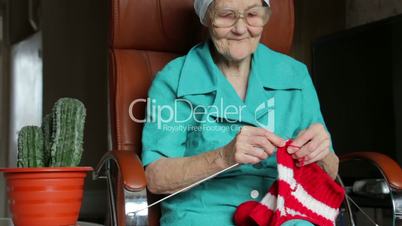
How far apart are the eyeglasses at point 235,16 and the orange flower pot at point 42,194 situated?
1.72ft

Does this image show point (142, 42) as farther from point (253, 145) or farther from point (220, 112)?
point (253, 145)

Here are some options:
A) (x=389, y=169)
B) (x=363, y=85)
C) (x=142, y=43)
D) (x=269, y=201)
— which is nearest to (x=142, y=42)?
(x=142, y=43)

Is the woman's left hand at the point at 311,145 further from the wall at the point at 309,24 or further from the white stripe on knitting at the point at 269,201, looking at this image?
the wall at the point at 309,24

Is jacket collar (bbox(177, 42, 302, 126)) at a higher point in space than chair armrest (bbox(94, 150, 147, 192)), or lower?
higher

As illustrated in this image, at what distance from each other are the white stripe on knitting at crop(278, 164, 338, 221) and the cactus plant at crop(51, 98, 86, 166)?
24.2 inches

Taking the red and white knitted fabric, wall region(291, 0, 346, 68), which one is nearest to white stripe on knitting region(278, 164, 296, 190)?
the red and white knitted fabric

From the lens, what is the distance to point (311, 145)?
4.22 feet

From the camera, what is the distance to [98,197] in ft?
13.1

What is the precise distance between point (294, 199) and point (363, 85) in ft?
4.10

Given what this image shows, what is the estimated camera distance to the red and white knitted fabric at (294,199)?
1.28 m

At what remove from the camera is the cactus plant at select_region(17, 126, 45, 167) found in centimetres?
158

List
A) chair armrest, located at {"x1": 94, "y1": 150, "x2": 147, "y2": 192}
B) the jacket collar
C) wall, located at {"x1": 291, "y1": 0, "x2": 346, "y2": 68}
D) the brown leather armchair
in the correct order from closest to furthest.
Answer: chair armrest, located at {"x1": 94, "y1": 150, "x2": 147, "y2": 192} → the jacket collar → the brown leather armchair → wall, located at {"x1": 291, "y1": 0, "x2": 346, "y2": 68}

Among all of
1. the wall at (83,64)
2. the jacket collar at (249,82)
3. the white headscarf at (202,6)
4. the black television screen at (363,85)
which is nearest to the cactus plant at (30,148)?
the jacket collar at (249,82)

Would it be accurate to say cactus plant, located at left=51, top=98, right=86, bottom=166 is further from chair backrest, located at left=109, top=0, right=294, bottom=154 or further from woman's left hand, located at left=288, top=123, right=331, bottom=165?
woman's left hand, located at left=288, top=123, right=331, bottom=165
